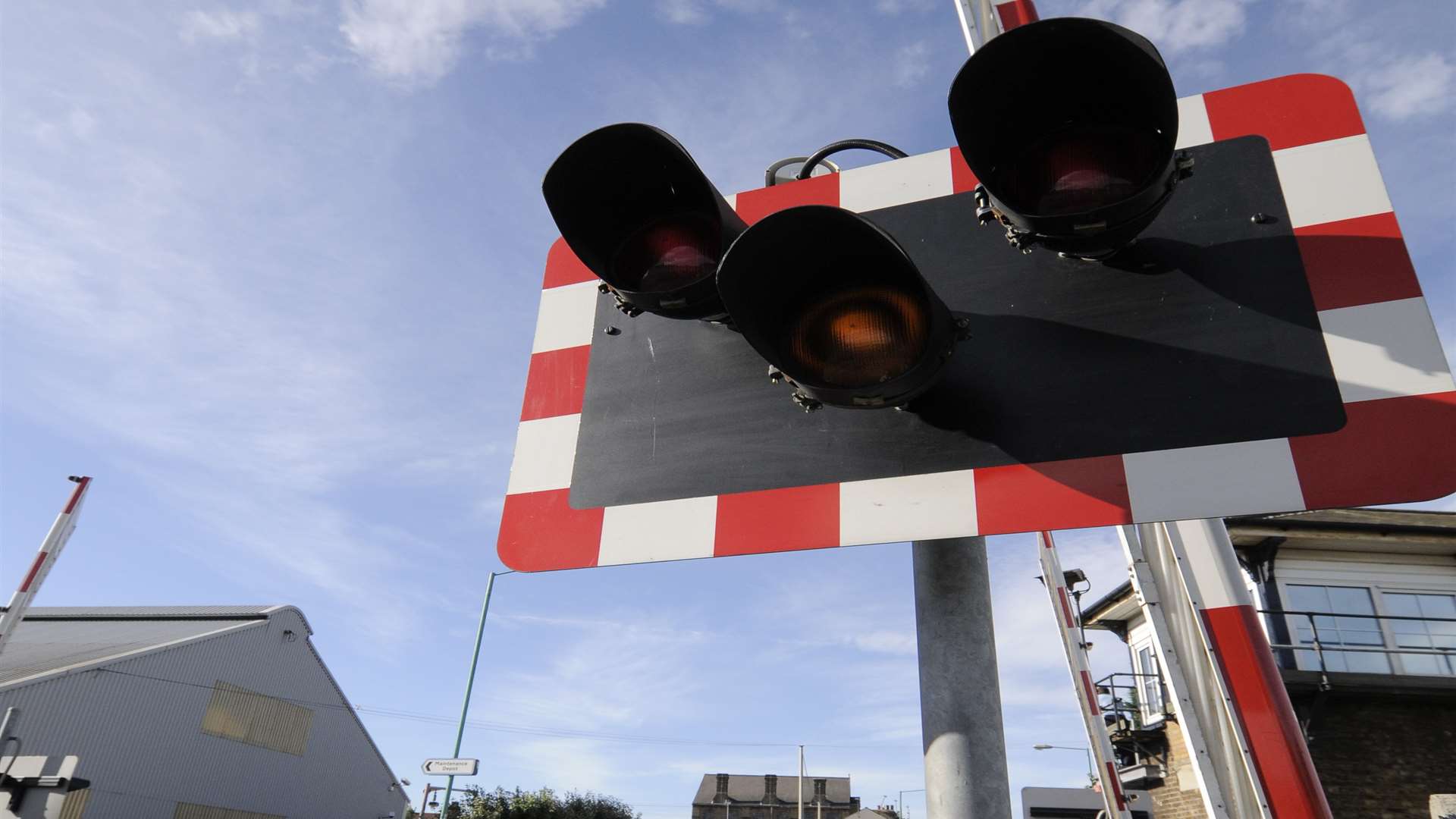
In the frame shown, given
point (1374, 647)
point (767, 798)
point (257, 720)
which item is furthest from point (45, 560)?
point (767, 798)

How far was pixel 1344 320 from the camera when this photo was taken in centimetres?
156

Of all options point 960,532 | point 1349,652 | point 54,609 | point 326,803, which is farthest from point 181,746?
point 960,532

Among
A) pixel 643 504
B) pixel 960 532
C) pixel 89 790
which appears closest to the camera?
Result: pixel 960 532

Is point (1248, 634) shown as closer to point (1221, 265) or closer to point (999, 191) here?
point (1221, 265)

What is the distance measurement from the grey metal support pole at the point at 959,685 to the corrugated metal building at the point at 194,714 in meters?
30.7

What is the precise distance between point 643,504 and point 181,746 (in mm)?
34510

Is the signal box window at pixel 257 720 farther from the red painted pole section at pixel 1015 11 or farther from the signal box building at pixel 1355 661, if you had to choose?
the red painted pole section at pixel 1015 11

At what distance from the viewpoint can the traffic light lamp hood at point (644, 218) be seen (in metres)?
1.84

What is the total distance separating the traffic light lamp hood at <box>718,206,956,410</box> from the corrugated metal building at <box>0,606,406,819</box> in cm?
3076

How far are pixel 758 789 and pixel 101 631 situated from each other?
5085 centimetres

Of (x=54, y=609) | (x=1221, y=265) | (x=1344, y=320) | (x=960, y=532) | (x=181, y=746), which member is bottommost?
(x=960, y=532)

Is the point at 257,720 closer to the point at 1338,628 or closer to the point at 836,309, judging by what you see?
the point at 1338,628

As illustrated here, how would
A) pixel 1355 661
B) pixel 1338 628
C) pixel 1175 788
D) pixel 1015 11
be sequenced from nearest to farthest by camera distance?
pixel 1015 11 → pixel 1355 661 → pixel 1338 628 → pixel 1175 788

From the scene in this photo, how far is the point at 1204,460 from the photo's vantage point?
1.50 m
